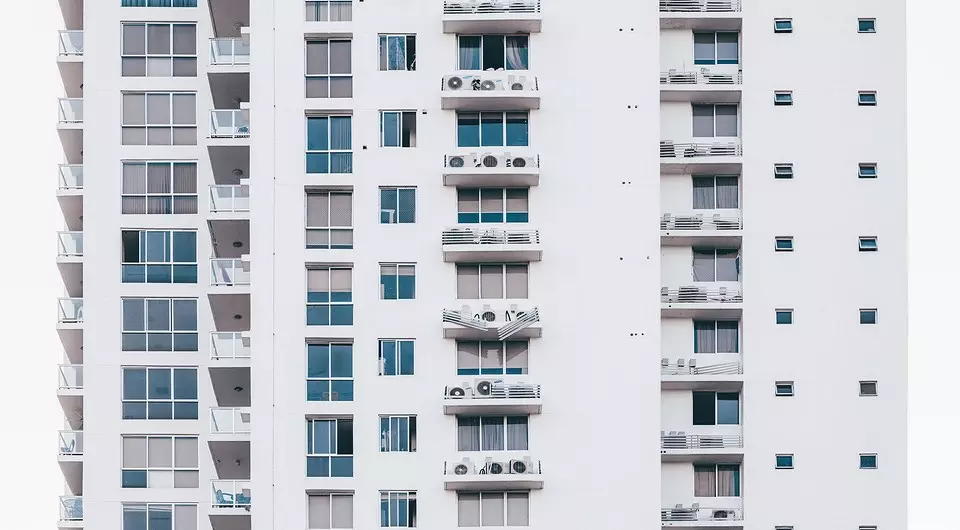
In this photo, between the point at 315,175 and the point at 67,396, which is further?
the point at 67,396

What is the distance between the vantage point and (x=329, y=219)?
58.2 metres

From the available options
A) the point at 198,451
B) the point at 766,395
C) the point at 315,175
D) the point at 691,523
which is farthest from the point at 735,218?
the point at 198,451

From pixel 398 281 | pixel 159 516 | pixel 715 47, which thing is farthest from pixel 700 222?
pixel 159 516

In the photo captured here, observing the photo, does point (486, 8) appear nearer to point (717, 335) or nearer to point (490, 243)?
point (490, 243)

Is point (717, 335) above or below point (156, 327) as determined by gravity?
below

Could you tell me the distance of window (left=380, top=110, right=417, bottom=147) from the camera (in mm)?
58219

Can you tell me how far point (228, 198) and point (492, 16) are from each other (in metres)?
11.2

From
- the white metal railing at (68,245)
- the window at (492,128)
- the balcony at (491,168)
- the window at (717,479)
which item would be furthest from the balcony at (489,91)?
the white metal railing at (68,245)

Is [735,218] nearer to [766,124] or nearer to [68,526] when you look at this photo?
[766,124]

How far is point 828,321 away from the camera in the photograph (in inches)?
2361

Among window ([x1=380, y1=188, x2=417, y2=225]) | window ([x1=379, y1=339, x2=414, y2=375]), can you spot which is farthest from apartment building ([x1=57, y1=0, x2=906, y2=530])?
window ([x1=379, y1=339, x2=414, y2=375])

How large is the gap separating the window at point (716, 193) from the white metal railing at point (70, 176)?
22.1 metres

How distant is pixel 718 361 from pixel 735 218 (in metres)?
5.07

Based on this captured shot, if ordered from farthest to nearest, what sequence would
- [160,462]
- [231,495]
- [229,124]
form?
[160,462] → [229,124] → [231,495]
